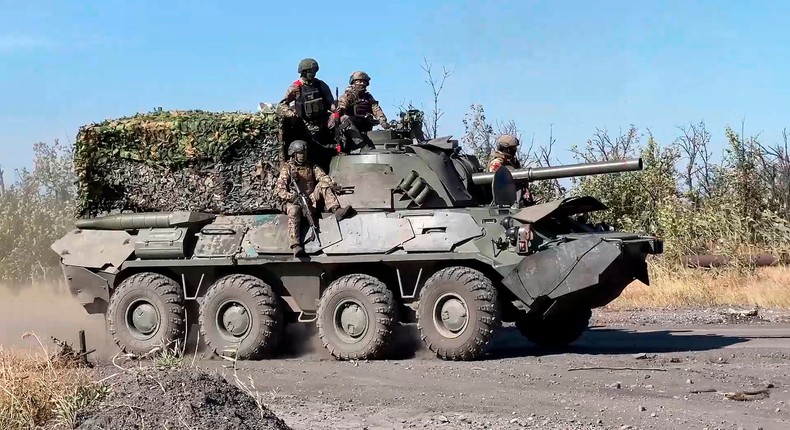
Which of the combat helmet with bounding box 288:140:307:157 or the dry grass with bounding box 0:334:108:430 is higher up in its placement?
the combat helmet with bounding box 288:140:307:157

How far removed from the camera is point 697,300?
63.9 ft

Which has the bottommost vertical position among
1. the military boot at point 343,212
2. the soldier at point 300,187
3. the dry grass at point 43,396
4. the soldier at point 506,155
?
the dry grass at point 43,396

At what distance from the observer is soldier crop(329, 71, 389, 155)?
596 inches

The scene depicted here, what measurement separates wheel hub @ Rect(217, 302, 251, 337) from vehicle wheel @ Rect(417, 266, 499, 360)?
2270 millimetres

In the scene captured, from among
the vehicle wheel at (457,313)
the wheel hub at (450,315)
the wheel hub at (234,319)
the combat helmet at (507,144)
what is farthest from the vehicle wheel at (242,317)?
the combat helmet at (507,144)

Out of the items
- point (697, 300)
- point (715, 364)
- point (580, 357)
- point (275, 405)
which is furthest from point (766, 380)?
point (697, 300)

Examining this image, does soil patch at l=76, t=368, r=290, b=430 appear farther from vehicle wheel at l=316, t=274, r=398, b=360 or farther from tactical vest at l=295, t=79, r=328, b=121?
tactical vest at l=295, t=79, r=328, b=121

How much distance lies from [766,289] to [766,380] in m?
9.01

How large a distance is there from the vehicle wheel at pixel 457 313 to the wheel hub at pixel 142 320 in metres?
3.59

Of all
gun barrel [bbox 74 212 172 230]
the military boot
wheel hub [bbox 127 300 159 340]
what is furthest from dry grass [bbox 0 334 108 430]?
gun barrel [bbox 74 212 172 230]

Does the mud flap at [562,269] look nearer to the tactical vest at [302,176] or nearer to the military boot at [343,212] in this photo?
the military boot at [343,212]

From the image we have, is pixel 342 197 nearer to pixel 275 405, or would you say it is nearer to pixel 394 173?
pixel 394 173

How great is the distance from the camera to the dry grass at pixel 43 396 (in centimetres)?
755

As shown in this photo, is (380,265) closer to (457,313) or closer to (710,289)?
(457,313)
